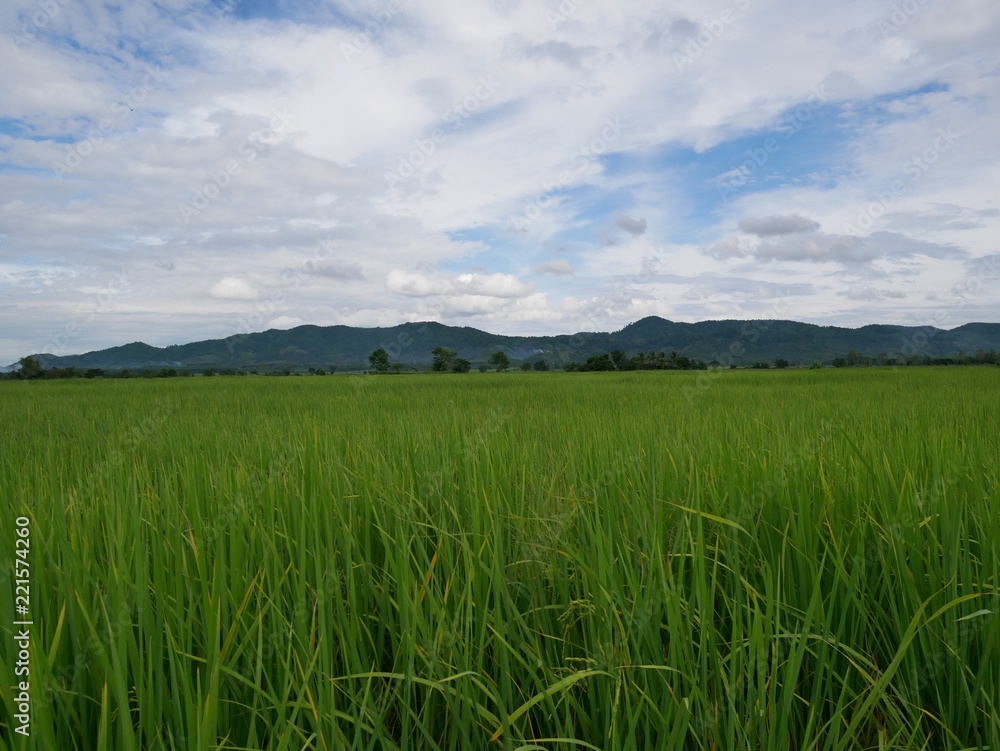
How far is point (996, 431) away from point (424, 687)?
496cm

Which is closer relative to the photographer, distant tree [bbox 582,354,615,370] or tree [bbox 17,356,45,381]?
tree [bbox 17,356,45,381]

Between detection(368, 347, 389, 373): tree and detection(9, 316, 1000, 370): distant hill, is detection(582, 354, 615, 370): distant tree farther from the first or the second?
detection(9, 316, 1000, 370): distant hill

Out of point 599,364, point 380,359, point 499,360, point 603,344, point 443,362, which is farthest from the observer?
point 603,344

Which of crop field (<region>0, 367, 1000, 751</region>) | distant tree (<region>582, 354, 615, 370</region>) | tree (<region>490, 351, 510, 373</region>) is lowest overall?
crop field (<region>0, 367, 1000, 751</region>)

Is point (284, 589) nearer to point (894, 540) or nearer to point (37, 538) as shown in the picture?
point (37, 538)

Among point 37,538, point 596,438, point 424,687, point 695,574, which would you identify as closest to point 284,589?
point 424,687

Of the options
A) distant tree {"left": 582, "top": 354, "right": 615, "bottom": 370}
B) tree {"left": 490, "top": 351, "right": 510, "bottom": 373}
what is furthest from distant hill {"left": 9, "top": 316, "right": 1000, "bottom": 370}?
distant tree {"left": 582, "top": 354, "right": 615, "bottom": 370}

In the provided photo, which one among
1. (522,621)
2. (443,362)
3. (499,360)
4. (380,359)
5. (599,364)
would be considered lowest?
(522,621)

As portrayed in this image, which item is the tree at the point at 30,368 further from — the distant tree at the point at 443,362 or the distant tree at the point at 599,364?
the distant tree at the point at 599,364

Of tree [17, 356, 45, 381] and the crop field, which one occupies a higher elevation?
tree [17, 356, 45, 381]

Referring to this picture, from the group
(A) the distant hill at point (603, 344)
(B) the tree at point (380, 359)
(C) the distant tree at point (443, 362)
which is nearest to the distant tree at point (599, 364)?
(C) the distant tree at point (443, 362)

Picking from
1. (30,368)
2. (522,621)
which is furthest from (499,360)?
(522,621)

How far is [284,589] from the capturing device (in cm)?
153

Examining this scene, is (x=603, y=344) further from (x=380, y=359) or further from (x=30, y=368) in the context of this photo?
(x=30, y=368)
